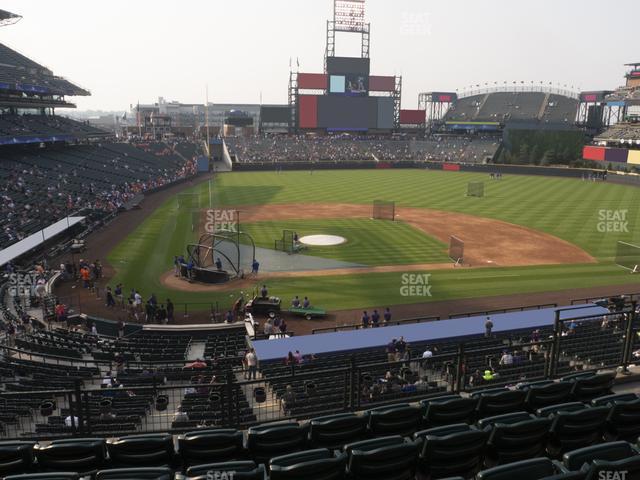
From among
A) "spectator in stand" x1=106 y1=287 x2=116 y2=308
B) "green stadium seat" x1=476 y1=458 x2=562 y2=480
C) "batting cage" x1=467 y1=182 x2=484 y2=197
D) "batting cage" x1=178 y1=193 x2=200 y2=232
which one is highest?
"green stadium seat" x1=476 y1=458 x2=562 y2=480

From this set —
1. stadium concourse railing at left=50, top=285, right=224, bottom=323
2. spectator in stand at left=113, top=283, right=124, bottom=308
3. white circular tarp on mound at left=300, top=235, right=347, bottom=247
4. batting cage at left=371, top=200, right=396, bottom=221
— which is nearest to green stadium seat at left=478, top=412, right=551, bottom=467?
stadium concourse railing at left=50, top=285, right=224, bottom=323

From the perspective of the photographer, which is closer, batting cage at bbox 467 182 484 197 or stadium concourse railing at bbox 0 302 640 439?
stadium concourse railing at bbox 0 302 640 439

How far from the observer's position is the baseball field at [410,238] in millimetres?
31078

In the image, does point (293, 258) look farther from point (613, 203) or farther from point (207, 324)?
point (613, 203)

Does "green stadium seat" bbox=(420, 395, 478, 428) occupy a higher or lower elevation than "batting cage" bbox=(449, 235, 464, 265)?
higher

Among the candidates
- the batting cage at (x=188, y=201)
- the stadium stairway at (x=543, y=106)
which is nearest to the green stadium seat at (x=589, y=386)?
the batting cage at (x=188, y=201)

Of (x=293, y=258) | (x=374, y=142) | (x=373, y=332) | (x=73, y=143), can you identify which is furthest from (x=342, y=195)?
(x=374, y=142)

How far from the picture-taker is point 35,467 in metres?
6.89

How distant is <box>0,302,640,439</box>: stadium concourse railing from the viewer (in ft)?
30.9

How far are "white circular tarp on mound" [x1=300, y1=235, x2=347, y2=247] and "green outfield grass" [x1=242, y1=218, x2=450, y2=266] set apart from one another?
83 cm

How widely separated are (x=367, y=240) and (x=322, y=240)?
3807 millimetres

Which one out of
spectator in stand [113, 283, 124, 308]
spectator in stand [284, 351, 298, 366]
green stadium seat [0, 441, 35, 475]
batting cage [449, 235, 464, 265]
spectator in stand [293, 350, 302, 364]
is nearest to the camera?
green stadium seat [0, 441, 35, 475]

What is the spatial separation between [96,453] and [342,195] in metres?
60.4

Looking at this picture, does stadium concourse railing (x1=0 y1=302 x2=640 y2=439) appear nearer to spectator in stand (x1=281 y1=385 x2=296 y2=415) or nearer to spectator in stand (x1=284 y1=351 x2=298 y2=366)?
spectator in stand (x1=281 y1=385 x2=296 y2=415)
